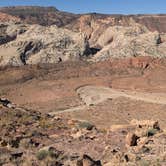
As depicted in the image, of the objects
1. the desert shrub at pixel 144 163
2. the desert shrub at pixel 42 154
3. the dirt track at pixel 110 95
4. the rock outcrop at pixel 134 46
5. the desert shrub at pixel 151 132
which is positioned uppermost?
the rock outcrop at pixel 134 46

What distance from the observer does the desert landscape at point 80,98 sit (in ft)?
42.7

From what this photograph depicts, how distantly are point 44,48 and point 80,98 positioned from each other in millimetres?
25013

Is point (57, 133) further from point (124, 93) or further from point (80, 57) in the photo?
point (80, 57)

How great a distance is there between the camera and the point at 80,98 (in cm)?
4934

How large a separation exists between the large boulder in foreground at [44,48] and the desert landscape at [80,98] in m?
0.14

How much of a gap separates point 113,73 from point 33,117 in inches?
1664

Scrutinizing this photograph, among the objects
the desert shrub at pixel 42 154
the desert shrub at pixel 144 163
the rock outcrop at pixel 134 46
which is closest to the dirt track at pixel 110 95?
the rock outcrop at pixel 134 46

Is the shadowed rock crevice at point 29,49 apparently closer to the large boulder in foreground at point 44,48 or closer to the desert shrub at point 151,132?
the large boulder in foreground at point 44,48

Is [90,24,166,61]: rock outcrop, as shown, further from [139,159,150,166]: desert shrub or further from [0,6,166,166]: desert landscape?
[139,159,150,166]: desert shrub

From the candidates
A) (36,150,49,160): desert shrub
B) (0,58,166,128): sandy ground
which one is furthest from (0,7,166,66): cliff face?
(36,150,49,160): desert shrub

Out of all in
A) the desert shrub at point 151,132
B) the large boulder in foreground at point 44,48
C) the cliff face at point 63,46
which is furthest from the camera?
the cliff face at point 63,46

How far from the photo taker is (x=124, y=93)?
1922 inches

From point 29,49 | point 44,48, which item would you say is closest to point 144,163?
point 29,49

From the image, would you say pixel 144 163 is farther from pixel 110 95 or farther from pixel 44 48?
pixel 44 48
